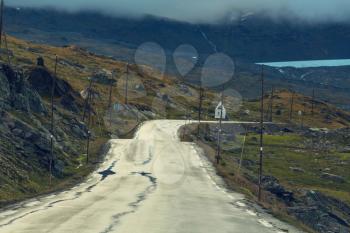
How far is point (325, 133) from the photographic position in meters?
142

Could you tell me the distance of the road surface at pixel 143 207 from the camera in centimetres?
1959

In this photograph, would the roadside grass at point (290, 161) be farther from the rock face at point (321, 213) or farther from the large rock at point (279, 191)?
the rock face at point (321, 213)

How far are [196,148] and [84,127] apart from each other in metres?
12.6

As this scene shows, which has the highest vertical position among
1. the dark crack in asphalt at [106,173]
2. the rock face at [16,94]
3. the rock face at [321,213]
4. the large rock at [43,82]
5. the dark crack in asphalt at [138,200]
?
the large rock at [43,82]

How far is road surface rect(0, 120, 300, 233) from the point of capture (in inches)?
771

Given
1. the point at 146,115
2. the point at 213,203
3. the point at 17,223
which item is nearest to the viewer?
the point at 17,223

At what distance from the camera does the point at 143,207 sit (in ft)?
82.7

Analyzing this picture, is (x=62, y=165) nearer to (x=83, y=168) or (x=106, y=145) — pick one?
(x=83, y=168)

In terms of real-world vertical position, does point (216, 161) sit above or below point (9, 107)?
below

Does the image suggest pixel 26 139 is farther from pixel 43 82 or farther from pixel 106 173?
pixel 43 82

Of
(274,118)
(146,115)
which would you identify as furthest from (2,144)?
(274,118)

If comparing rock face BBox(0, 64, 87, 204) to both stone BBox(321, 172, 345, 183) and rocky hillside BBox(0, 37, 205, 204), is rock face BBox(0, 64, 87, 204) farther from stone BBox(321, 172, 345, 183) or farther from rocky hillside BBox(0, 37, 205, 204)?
stone BBox(321, 172, 345, 183)

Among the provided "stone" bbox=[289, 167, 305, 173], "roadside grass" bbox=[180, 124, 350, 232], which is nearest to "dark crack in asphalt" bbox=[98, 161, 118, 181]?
"roadside grass" bbox=[180, 124, 350, 232]

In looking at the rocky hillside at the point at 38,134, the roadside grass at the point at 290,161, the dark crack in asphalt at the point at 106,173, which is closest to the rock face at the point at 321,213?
the roadside grass at the point at 290,161
